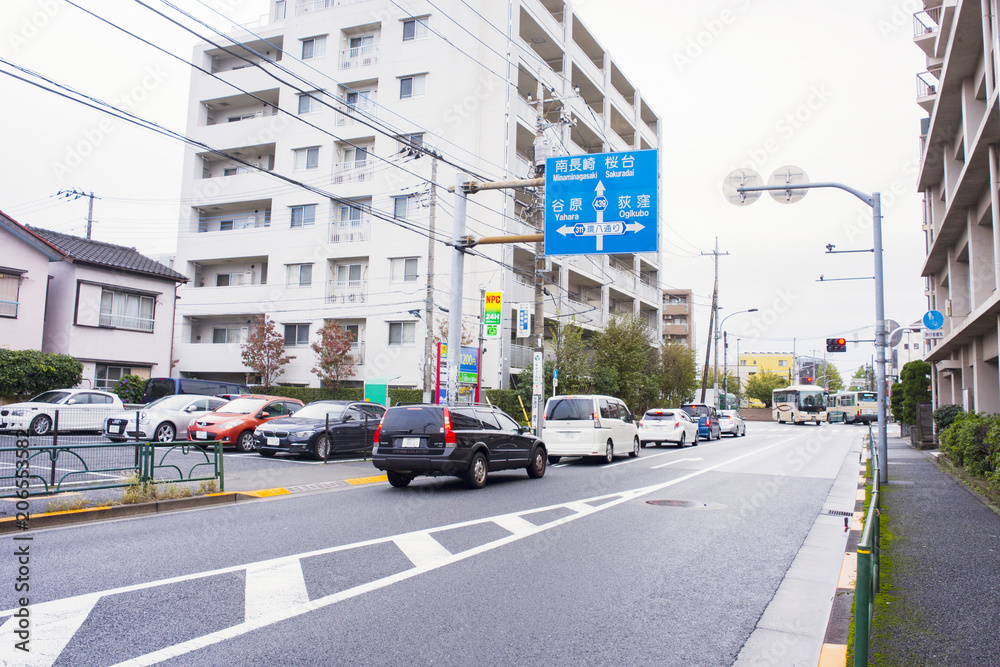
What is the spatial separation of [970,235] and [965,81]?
4342 millimetres

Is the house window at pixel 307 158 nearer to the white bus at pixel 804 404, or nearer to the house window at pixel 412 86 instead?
the house window at pixel 412 86

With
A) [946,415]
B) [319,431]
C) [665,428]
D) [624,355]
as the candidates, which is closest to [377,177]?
[624,355]

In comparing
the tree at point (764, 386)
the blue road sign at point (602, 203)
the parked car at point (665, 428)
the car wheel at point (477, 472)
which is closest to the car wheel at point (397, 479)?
the car wheel at point (477, 472)

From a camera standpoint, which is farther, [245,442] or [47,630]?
[245,442]

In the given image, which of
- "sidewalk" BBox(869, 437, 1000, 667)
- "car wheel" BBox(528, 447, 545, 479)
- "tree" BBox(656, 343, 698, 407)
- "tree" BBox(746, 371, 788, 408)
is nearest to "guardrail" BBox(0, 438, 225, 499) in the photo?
"car wheel" BBox(528, 447, 545, 479)

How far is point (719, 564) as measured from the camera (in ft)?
24.0

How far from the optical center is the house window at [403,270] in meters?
35.6

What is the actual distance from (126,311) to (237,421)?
51.3 feet

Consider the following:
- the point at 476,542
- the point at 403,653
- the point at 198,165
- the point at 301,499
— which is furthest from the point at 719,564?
the point at 198,165

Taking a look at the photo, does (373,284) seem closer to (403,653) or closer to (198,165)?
(198,165)

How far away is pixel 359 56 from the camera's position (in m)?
38.8

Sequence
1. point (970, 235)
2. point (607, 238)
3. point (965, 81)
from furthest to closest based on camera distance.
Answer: point (970, 235), point (965, 81), point (607, 238)

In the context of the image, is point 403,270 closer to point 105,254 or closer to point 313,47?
point 105,254

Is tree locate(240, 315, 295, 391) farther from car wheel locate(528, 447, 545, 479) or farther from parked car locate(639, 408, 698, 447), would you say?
car wheel locate(528, 447, 545, 479)
